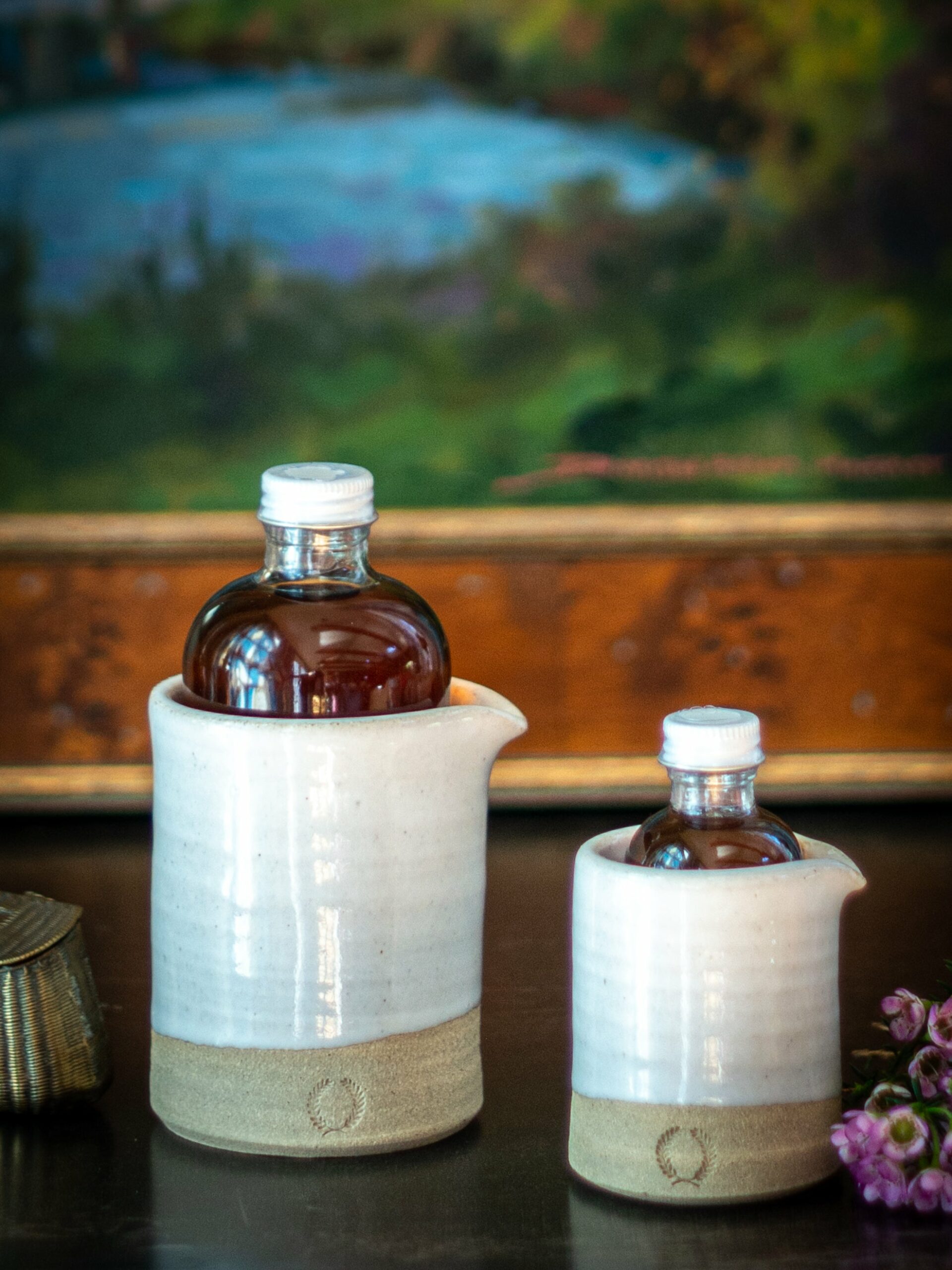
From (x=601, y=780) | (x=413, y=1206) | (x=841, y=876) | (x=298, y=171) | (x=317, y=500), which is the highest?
(x=298, y=171)

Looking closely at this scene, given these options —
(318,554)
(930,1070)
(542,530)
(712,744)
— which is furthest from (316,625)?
(542,530)

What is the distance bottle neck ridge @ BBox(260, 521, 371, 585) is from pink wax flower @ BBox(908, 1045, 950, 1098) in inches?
9.2

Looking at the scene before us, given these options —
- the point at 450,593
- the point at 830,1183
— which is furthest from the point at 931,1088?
the point at 450,593

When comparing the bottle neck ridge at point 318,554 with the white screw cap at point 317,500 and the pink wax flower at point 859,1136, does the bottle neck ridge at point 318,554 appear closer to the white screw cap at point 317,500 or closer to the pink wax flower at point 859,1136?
the white screw cap at point 317,500

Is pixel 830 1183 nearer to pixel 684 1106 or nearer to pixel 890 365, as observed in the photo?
pixel 684 1106

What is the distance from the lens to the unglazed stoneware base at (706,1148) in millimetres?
551

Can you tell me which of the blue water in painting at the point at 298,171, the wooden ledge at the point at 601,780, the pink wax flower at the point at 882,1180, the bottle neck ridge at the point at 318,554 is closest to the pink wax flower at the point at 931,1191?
the pink wax flower at the point at 882,1180

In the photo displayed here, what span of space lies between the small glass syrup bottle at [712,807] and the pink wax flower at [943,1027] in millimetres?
66

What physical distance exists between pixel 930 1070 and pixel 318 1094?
0.64ft

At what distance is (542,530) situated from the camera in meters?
1.31

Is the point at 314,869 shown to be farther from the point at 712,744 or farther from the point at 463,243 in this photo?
the point at 463,243

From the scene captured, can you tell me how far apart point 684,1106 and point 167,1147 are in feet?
0.61

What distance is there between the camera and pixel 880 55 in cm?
131

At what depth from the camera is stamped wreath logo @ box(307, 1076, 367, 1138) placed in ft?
1.96
